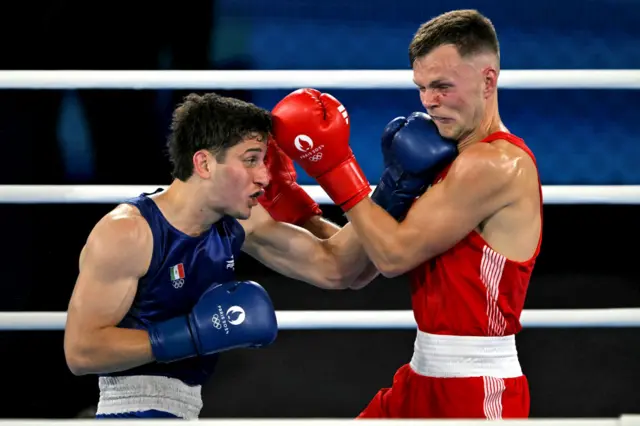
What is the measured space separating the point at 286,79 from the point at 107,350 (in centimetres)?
100

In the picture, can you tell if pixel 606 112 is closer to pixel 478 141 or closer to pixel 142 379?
pixel 478 141

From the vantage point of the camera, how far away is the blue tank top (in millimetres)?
2195

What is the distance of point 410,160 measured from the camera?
7.16 ft

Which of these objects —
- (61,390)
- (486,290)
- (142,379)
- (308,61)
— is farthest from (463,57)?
(61,390)

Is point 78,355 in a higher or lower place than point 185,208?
lower

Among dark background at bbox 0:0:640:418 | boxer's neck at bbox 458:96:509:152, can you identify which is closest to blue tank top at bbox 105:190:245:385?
boxer's neck at bbox 458:96:509:152

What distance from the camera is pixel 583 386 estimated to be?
12.0 ft

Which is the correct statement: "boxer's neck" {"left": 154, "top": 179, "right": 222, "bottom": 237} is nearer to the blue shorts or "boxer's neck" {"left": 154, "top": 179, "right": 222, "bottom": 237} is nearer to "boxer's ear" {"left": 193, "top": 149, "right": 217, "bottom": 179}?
"boxer's ear" {"left": 193, "top": 149, "right": 217, "bottom": 179}

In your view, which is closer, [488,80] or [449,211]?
[449,211]

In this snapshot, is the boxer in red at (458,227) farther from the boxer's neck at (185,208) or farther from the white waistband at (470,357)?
the boxer's neck at (185,208)

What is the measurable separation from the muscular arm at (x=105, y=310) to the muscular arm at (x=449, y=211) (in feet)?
1.99

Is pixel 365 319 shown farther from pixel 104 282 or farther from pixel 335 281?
pixel 104 282

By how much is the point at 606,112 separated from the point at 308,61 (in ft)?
4.85

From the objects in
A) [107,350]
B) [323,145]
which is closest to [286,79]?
[323,145]
